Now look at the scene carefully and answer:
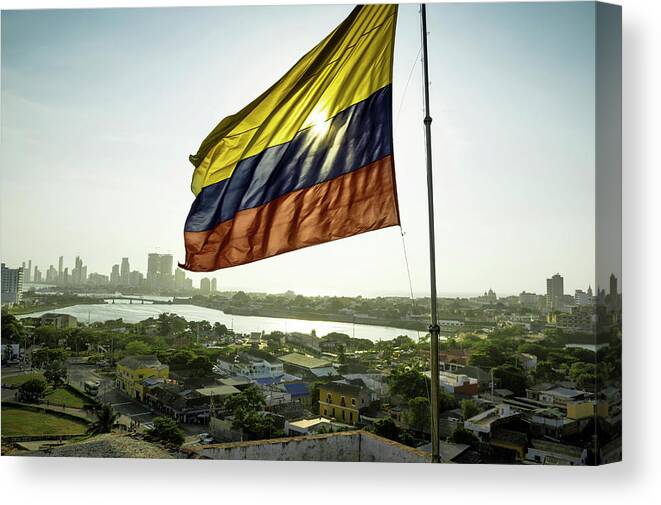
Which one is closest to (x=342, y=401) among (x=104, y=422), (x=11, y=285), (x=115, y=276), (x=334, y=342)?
(x=334, y=342)

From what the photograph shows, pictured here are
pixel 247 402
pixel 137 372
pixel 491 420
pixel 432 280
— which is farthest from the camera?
pixel 137 372

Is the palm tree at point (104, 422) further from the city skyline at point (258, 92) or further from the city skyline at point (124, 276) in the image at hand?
the city skyline at point (258, 92)

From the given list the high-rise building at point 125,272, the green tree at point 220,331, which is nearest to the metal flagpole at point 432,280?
the green tree at point 220,331

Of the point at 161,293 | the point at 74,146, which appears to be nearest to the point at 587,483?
the point at 161,293

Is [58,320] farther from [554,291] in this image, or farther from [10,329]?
[554,291]


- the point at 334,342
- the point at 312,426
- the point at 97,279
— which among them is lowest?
the point at 312,426
